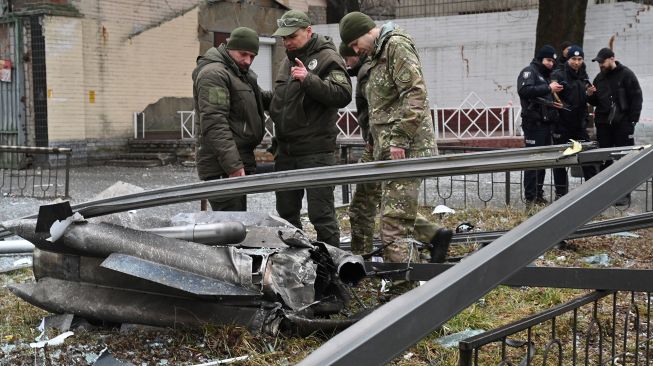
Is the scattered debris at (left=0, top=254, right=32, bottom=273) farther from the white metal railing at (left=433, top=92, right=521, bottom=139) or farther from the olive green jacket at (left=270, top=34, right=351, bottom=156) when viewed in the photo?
the white metal railing at (left=433, top=92, right=521, bottom=139)

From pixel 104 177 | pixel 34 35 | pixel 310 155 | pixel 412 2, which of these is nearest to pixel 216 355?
pixel 310 155

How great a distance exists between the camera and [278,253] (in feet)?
13.1

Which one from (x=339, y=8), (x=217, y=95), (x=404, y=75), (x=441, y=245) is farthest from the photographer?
(x=339, y=8)

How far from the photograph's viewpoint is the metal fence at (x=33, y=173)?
11.3 metres

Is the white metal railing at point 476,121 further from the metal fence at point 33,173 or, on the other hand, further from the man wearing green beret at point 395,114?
the man wearing green beret at point 395,114

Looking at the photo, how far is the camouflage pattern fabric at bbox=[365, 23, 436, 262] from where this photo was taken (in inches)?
195

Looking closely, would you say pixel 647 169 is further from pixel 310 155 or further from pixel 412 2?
pixel 412 2

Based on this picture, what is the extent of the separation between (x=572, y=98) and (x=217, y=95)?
550 centimetres

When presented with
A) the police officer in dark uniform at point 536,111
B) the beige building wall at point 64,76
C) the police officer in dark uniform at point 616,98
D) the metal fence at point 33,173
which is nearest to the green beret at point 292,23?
the police officer in dark uniform at point 536,111

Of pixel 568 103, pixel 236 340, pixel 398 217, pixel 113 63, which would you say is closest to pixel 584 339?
pixel 398 217

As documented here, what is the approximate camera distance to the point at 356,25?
5.26m

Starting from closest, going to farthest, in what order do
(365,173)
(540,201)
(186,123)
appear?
(365,173)
(540,201)
(186,123)

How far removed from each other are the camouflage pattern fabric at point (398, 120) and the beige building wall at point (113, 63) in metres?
12.2

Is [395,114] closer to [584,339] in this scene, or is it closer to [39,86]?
[584,339]
